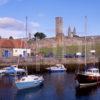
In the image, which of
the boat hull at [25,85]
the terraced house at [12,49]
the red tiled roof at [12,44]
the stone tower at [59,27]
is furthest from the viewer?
the stone tower at [59,27]

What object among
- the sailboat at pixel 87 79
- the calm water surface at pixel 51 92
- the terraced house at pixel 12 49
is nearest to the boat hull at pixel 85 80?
the sailboat at pixel 87 79

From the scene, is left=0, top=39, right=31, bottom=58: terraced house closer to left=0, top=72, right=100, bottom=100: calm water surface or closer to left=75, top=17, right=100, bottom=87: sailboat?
left=0, top=72, right=100, bottom=100: calm water surface

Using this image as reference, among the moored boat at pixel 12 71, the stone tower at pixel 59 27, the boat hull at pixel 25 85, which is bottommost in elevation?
the boat hull at pixel 25 85

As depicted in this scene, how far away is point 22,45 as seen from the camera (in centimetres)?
8475

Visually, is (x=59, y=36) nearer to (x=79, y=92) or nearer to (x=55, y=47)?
(x=55, y=47)

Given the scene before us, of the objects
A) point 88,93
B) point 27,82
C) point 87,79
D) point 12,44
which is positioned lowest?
point 88,93

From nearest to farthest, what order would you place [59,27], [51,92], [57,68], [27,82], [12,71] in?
[51,92]
[27,82]
[12,71]
[57,68]
[59,27]

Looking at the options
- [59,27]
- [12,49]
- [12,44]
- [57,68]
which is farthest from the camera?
[59,27]

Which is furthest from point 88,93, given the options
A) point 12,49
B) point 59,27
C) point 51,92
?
point 59,27

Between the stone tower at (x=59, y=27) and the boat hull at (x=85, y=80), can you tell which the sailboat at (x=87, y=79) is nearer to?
the boat hull at (x=85, y=80)

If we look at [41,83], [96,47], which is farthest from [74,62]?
[41,83]

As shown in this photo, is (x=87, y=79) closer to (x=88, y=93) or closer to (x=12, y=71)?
(x=88, y=93)

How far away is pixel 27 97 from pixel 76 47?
5486 cm

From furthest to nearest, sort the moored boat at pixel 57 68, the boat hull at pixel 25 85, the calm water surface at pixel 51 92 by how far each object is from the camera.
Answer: the moored boat at pixel 57 68, the boat hull at pixel 25 85, the calm water surface at pixel 51 92
